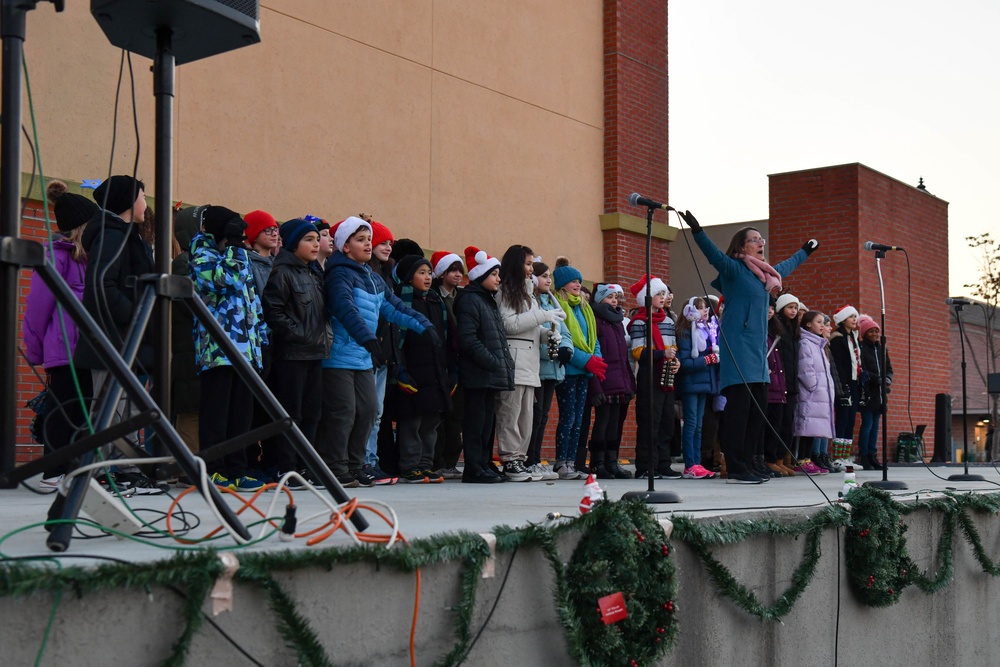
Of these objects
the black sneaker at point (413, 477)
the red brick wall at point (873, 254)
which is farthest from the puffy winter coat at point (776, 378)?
the red brick wall at point (873, 254)

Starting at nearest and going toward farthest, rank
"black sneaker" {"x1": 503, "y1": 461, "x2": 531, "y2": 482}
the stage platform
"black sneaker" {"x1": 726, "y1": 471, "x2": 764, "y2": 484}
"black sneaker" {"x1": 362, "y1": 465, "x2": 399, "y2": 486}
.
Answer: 1. the stage platform
2. "black sneaker" {"x1": 362, "y1": 465, "x2": 399, "y2": 486}
3. "black sneaker" {"x1": 503, "y1": 461, "x2": 531, "y2": 482}
4. "black sneaker" {"x1": 726, "y1": 471, "x2": 764, "y2": 484}

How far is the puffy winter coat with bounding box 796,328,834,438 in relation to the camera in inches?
436

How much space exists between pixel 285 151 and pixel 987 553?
6.72 metres

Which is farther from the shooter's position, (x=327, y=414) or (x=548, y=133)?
(x=548, y=133)

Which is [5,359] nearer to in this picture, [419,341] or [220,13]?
[220,13]

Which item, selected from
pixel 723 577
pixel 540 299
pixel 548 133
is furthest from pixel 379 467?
pixel 548 133

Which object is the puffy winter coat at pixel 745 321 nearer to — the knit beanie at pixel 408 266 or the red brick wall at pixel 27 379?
→ the knit beanie at pixel 408 266

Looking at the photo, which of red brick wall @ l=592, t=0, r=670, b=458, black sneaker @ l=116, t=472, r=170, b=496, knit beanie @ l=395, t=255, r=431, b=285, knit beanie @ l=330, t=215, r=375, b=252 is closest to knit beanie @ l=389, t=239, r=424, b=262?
knit beanie @ l=395, t=255, r=431, b=285

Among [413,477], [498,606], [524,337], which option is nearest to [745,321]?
[524,337]

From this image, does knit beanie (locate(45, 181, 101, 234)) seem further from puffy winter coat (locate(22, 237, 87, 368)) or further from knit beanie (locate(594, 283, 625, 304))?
knit beanie (locate(594, 283, 625, 304))

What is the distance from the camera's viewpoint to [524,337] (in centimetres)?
872

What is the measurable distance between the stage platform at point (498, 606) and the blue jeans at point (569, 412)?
1782mm

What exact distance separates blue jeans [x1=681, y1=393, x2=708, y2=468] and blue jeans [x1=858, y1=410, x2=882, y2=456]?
127 inches

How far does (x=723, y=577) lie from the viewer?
4.20 meters
